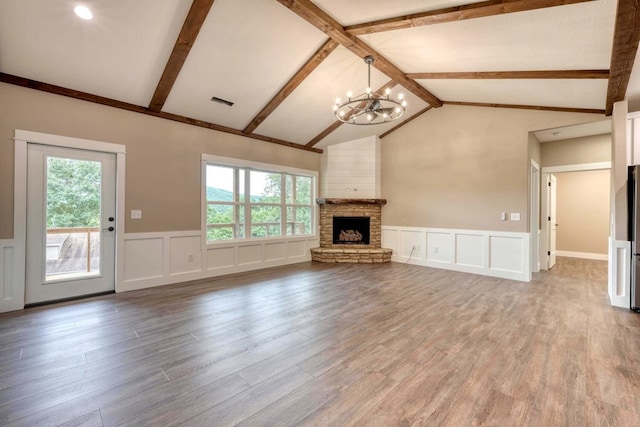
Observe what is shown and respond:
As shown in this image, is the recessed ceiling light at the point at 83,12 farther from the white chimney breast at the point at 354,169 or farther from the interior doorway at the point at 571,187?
the interior doorway at the point at 571,187

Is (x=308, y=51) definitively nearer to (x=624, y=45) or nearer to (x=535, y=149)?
(x=624, y=45)

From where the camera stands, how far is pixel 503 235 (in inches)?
200

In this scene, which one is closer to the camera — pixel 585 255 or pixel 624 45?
pixel 624 45

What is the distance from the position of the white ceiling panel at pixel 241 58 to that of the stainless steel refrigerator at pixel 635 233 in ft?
13.5

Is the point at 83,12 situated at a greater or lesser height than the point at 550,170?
greater

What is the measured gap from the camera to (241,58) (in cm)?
372

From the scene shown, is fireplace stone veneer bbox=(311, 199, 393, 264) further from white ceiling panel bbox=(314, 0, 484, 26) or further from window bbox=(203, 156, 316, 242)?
white ceiling panel bbox=(314, 0, 484, 26)

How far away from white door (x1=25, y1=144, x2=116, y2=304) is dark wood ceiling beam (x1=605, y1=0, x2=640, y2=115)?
557 centimetres

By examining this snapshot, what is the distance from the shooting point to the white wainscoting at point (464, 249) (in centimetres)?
495

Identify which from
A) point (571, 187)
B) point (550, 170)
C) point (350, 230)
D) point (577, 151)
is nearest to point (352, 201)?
point (350, 230)

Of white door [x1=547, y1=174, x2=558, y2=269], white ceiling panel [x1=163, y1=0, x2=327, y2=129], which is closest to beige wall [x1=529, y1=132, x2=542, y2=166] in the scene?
white door [x1=547, y1=174, x2=558, y2=269]

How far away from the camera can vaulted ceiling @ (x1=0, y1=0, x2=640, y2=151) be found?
274cm

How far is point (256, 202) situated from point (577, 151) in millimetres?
6402

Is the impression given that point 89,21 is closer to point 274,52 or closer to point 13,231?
point 274,52
